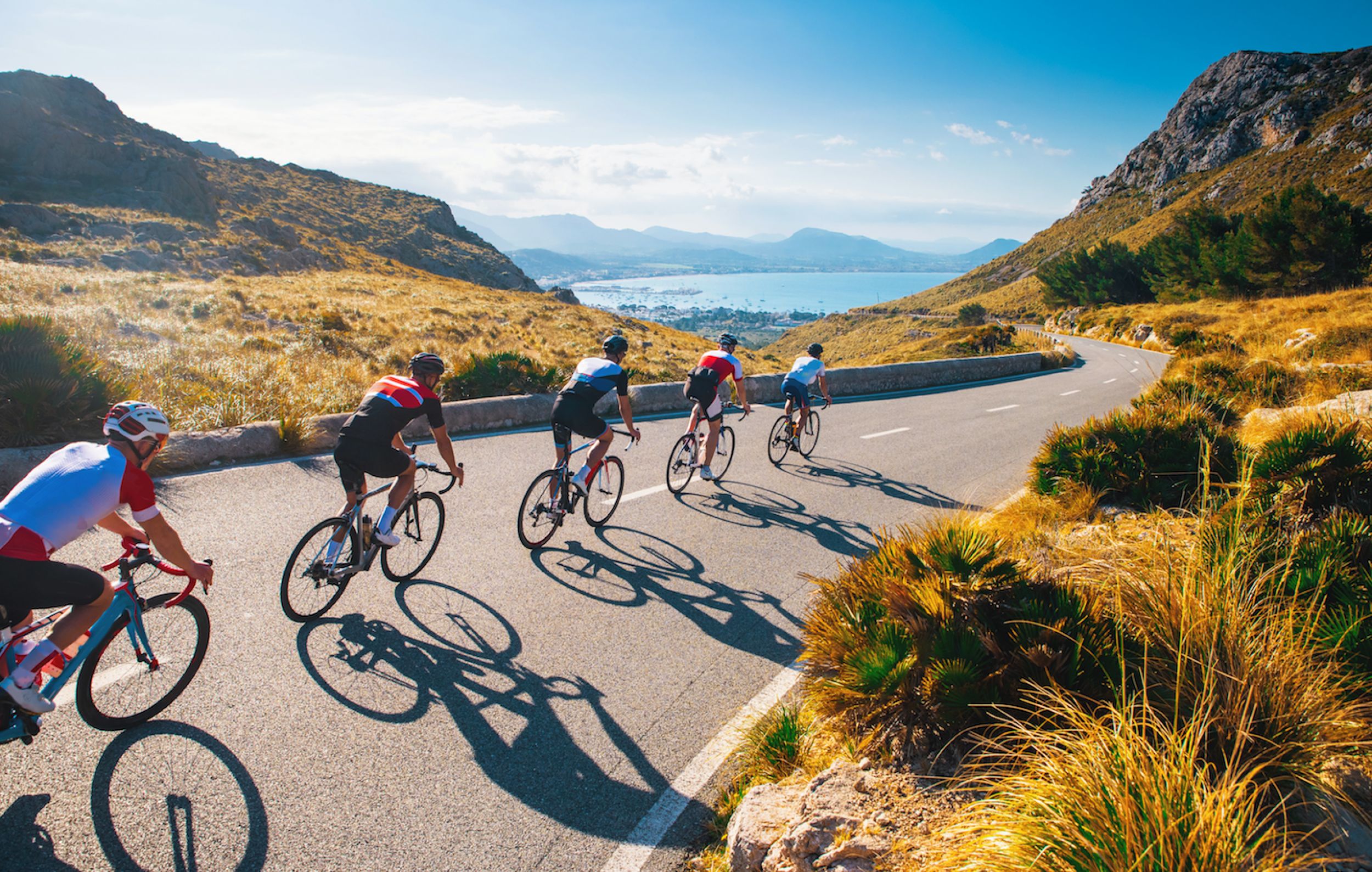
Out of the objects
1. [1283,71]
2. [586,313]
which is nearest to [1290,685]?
[586,313]

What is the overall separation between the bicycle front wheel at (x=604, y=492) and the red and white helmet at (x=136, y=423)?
3588mm

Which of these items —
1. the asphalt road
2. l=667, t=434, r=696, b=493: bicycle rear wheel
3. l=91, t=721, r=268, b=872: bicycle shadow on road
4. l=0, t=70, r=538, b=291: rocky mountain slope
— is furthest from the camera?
l=0, t=70, r=538, b=291: rocky mountain slope

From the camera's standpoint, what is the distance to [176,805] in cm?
272

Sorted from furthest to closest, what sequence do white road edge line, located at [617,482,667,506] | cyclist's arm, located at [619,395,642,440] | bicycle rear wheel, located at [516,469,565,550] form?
1. white road edge line, located at [617,482,667,506]
2. cyclist's arm, located at [619,395,642,440]
3. bicycle rear wheel, located at [516,469,565,550]

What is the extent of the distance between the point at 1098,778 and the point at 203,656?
4.30 m

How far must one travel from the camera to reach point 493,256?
283ft

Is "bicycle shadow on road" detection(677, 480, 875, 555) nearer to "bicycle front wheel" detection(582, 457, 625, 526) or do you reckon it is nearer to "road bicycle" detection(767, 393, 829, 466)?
"bicycle front wheel" detection(582, 457, 625, 526)

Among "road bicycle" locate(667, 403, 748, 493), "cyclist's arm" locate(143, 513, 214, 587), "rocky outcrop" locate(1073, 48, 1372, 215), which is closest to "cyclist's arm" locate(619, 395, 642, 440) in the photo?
"road bicycle" locate(667, 403, 748, 493)

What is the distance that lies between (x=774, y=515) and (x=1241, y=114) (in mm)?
152645

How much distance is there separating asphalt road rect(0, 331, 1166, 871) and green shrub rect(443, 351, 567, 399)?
403cm

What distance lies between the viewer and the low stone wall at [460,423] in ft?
21.6

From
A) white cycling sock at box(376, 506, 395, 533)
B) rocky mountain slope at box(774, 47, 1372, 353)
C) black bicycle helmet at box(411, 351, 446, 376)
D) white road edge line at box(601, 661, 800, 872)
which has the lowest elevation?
white road edge line at box(601, 661, 800, 872)

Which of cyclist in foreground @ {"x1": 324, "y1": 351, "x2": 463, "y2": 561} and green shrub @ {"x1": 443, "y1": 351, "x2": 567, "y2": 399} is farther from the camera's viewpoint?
green shrub @ {"x1": 443, "y1": 351, "x2": 567, "y2": 399}

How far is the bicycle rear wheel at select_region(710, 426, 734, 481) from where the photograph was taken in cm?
847
